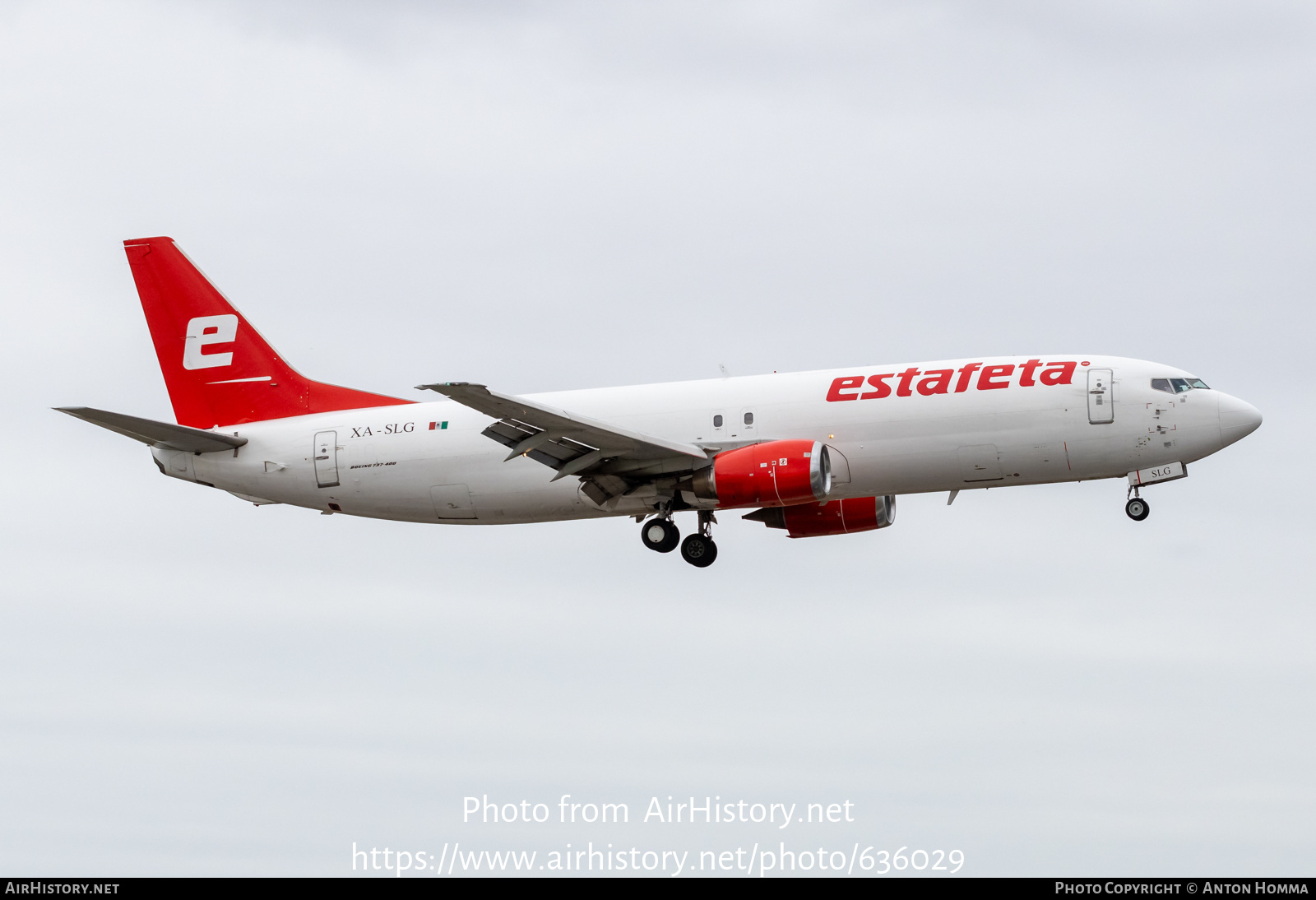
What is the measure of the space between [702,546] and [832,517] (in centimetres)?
412

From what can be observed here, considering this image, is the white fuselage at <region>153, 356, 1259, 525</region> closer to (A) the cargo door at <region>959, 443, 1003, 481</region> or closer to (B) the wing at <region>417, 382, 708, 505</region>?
(A) the cargo door at <region>959, 443, 1003, 481</region>

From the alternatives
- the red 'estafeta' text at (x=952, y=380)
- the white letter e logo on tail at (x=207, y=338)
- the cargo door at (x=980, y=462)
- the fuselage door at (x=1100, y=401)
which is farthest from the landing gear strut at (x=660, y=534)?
the white letter e logo on tail at (x=207, y=338)

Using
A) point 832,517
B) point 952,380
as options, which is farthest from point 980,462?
point 832,517

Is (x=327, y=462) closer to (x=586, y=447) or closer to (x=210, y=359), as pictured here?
(x=210, y=359)

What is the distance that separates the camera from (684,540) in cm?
4638

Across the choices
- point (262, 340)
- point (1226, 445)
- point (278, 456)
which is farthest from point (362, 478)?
point (1226, 445)

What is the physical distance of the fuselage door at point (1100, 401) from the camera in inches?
1617

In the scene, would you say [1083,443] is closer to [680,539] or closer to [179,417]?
[680,539]

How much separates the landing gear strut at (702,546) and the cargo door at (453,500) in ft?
20.4

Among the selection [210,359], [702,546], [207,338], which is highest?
[207,338]

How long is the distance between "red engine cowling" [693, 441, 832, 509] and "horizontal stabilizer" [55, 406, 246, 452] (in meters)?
15.3

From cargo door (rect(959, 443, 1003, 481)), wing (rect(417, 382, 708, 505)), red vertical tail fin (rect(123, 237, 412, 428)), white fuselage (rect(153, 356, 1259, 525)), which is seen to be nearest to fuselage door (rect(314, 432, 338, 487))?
white fuselage (rect(153, 356, 1259, 525))

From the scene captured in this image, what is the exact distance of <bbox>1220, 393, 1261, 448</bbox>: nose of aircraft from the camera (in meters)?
40.9

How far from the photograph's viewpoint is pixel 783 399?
4347 centimetres
